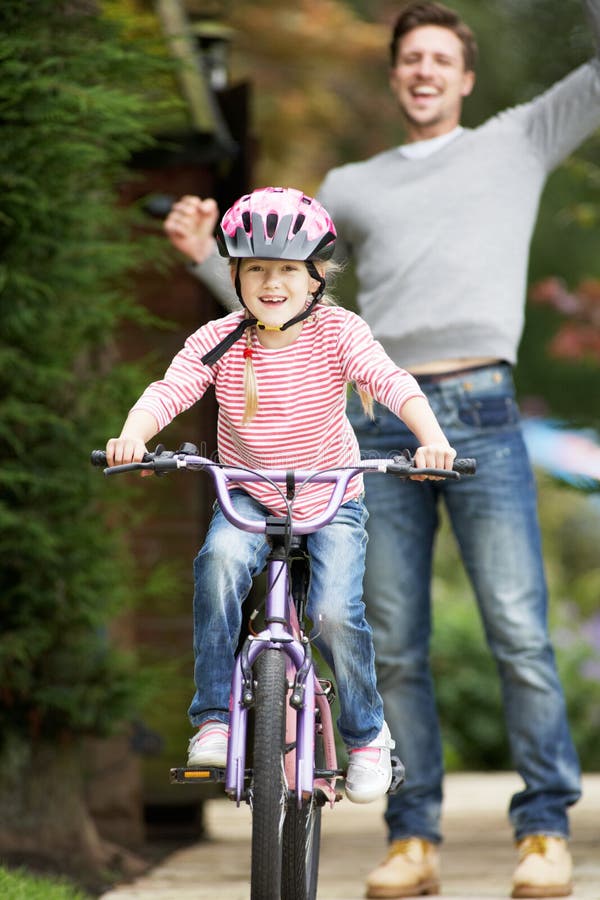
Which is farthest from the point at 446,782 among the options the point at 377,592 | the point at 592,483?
the point at 377,592

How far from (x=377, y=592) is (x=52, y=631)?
1.12 m

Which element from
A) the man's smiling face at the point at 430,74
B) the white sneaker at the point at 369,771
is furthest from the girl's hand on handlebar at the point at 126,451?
the man's smiling face at the point at 430,74

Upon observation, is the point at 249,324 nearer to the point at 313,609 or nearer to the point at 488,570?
the point at 313,609

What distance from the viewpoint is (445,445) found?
314 centimetres

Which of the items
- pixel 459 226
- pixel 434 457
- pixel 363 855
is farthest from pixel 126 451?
pixel 363 855

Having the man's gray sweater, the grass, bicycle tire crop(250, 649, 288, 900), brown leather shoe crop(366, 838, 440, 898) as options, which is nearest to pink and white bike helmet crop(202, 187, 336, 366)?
bicycle tire crop(250, 649, 288, 900)

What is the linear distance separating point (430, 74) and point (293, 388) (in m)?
1.58

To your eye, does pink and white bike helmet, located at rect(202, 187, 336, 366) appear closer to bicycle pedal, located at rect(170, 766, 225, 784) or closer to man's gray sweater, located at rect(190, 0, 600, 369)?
bicycle pedal, located at rect(170, 766, 225, 784)

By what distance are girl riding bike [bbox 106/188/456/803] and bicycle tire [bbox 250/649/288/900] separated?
0.20 metres

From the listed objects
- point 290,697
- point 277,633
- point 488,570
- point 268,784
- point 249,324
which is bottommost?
point 268,784

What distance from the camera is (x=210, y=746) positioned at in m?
3.26

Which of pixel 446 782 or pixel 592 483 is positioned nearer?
pixel 592 483

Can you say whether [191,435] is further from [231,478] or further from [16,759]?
[231,478]

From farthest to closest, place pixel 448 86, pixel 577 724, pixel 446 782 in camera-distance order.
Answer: pixel 577 724, pixel 446 782, pixel 448 86
